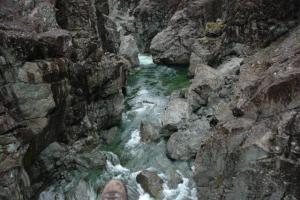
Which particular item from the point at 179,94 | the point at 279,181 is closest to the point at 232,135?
the point at 279,181

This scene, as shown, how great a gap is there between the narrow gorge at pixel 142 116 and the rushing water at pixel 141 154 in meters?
0.06

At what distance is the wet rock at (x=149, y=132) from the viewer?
1805 centimetres

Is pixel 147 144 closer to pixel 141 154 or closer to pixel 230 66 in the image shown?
pixel 141 154

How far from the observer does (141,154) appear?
17.0m

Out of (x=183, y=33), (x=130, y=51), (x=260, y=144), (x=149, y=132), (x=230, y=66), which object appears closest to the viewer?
(x=260, y=144)

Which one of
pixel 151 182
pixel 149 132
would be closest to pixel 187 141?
pixel 149 132

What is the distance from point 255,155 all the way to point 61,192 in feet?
25.6

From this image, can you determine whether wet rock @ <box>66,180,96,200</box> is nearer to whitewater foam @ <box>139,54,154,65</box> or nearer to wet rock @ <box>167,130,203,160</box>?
wet rock @ <box>167,130,203,160</box>

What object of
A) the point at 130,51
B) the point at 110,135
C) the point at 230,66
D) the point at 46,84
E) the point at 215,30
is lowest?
the point at 110,135

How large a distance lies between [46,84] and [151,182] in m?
5.50

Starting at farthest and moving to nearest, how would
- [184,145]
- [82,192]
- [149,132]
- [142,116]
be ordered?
1. [142,116]
2. [149,132]
3. [184,145]
4. [82,192]

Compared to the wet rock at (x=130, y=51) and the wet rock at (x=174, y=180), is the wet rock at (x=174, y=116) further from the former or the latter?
the wet rock at (x=130, y=51)

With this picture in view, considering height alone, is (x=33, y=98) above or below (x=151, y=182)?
above

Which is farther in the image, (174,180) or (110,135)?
(110,135)
